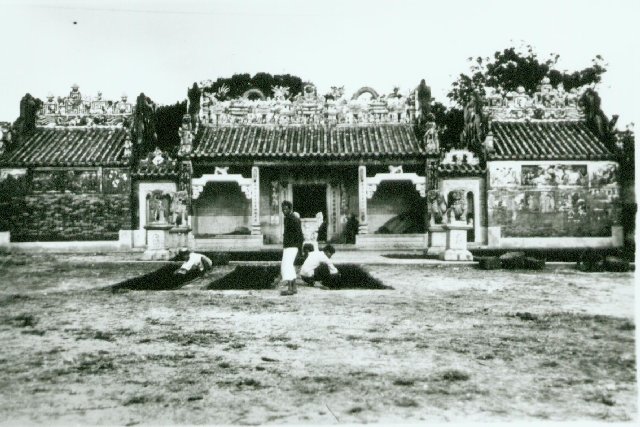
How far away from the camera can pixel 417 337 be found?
17.8 feet

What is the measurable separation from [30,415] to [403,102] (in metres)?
17.5

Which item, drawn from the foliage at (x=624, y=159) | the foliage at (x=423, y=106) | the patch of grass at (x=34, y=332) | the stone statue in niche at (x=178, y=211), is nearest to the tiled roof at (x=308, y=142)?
the foliage at (x=423, y=106)

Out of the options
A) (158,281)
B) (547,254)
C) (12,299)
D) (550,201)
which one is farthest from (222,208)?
(12,299)

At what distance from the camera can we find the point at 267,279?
9898 mm

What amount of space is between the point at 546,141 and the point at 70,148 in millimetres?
14876

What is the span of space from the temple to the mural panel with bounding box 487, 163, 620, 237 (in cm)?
4

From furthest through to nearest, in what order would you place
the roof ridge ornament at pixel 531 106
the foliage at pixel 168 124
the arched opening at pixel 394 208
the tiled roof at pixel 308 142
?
the foliage at pixel 168 124
the roof ridge ornament at pixel 531 106
the arched opening at pixel 394 208
the tiled roof at pixel 308 142

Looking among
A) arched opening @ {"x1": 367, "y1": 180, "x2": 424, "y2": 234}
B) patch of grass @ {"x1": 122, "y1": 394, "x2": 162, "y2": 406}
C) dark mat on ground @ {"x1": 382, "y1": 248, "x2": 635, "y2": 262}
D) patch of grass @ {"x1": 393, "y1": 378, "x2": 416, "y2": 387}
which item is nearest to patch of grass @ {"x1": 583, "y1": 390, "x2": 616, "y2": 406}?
patch of grass @ {"x1": 393, "y1": 378, "x2": 416, "y2": 387}

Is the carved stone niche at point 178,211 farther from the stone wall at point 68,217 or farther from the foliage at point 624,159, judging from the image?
the foliage at point 624,159

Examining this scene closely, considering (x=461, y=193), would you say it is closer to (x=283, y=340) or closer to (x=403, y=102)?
(x=403, y=102)

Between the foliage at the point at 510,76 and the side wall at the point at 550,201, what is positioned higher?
the foliage at the point at 510,76

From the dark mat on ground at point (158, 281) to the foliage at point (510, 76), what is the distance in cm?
634

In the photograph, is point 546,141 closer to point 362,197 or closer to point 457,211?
point 362,197

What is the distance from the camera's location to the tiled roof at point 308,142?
59.5 feet
